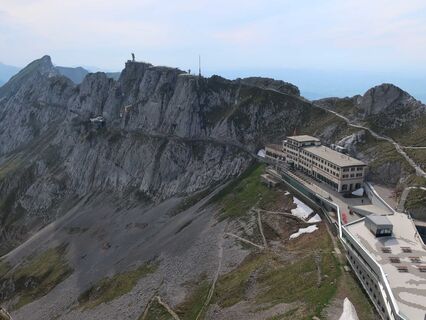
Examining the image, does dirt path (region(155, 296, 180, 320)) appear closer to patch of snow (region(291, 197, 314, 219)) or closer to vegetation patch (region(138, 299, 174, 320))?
vegetation patch (region(138, 299, 174, 320))

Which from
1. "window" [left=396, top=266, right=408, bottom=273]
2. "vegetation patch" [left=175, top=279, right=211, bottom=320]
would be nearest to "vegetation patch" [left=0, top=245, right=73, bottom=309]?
"vegetation patch" [left=175, top=279, right=211, bottom=320]

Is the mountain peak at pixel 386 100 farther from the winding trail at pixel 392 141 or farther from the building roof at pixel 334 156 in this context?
the building roof at pixel 334 156

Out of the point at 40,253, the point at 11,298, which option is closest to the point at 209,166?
the point at 40,253

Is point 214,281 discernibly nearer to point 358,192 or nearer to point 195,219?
point 195,219

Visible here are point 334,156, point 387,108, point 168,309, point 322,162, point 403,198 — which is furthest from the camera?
point 387,108

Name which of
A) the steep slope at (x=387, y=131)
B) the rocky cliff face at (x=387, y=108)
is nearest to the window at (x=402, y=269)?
the steep slope at (x=387, y=131)

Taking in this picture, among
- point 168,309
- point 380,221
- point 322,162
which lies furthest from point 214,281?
point 322,162
